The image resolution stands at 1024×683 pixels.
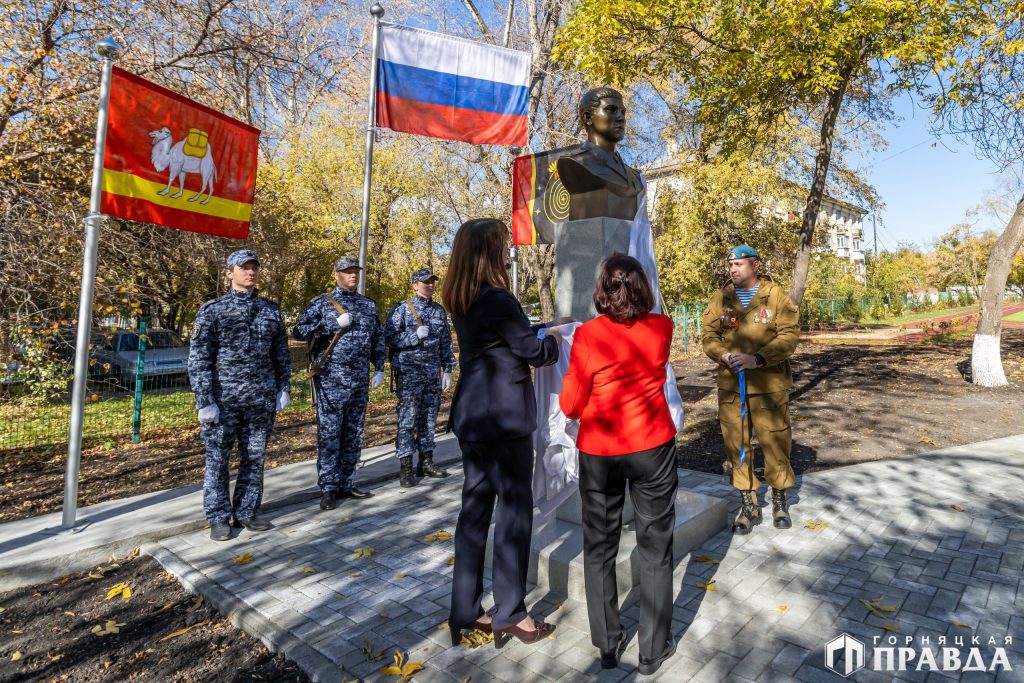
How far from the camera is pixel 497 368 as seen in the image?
8.91ft

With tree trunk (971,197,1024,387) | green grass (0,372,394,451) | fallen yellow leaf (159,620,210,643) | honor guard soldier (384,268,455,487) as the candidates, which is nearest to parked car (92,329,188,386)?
green grass (0,372,394,451)

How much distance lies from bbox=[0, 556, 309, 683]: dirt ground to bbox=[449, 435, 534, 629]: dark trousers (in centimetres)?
82

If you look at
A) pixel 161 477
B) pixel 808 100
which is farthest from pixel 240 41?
pixel 808 100

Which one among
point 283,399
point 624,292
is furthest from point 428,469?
point 624,292

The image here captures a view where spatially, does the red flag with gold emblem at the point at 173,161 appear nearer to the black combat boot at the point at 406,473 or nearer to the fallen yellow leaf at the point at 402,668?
the black combat boot at the point at 406,473

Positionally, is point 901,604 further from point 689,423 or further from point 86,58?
point 86,58

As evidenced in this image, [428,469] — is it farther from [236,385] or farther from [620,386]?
[620,386]

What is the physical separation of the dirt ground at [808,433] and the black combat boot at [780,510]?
5.52 ft

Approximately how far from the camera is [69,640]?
3039 millimetres

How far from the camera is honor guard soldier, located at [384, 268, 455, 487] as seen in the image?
18.3 feet

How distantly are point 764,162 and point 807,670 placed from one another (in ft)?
55.1

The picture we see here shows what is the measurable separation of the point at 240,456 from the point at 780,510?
4039mm

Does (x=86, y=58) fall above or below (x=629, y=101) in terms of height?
below

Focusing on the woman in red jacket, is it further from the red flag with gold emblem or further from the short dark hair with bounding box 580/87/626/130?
the red flag with gold emblem
